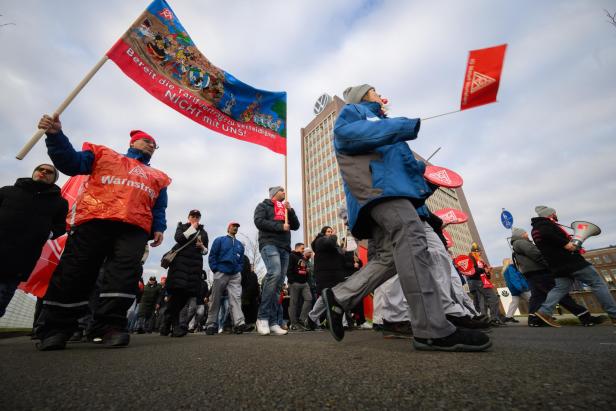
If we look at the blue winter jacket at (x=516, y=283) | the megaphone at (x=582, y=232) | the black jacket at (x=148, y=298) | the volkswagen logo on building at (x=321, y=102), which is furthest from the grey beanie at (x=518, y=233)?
the volkswagen logo on building at (x=321, y=102)

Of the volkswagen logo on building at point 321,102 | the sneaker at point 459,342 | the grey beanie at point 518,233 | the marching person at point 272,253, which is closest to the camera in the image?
the sneaker at point 459,342

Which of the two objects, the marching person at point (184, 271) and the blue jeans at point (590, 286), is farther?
the marching person at point (184, 271)

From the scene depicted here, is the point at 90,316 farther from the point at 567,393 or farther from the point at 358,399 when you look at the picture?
the point at 567,393

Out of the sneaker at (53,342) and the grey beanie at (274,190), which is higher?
the grey beanie at (274,190)

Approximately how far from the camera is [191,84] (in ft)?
15.9

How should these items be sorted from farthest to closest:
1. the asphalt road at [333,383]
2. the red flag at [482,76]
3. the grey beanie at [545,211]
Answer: the grey beanie at [545,211] < the red flag at [482,76] < the asphalt road at [333,383]

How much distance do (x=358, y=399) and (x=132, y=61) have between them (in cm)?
479

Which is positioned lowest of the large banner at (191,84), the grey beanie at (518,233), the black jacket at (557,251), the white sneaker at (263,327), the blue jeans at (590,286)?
the white sneaker at (263,327)

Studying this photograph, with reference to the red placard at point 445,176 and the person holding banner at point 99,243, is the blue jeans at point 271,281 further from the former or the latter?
the red placard at point 445,176

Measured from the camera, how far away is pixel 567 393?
32.0 inches

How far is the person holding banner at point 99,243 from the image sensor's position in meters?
2.42

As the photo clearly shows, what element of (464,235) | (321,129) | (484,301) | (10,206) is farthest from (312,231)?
(10,206)

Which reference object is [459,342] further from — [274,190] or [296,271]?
[296,271]

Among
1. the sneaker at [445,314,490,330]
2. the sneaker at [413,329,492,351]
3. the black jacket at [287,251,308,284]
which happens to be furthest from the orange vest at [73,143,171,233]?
the black jacket at [287,251,308,284]
